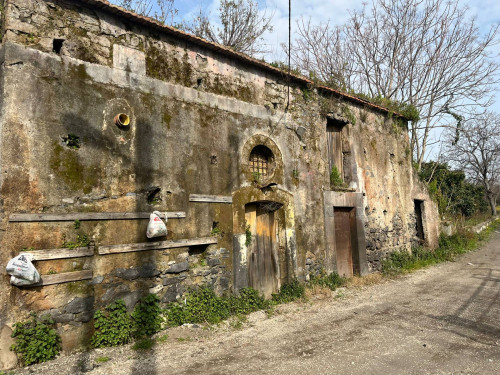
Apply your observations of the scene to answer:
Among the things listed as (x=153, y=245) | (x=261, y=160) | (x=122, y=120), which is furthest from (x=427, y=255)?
(x=122, y=120)

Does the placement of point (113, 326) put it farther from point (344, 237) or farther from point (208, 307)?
point (344, 237)

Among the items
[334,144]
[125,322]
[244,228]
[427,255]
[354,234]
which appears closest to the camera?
[125,322]

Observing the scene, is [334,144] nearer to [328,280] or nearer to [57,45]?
[328,280]

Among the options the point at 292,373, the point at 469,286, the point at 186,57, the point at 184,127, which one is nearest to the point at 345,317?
the point at 292,373

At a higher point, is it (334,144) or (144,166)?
(334,144)

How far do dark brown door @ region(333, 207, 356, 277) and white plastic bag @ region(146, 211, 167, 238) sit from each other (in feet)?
16.9

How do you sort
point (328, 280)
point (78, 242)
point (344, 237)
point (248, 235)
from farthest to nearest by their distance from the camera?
1. point (344, 237)
2. point (328, 280)
3. point (248, 235)
4. point (78, 242)

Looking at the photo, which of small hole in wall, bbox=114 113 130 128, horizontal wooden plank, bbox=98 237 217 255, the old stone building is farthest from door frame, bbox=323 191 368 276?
small hole in wall, bbox=114 113 130 128

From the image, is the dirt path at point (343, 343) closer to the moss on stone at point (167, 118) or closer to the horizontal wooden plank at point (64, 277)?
the horizontal wooden plank at point (64, 277)

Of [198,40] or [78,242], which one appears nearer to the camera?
[78,242]

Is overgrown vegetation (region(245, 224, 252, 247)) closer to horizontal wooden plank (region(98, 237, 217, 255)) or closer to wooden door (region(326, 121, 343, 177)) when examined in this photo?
horizontal wooden plank (region(98, 237, 217, 255))

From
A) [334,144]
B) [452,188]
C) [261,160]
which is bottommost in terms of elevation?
[261,160]

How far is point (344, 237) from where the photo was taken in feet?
29.4

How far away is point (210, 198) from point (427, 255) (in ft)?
29.4
